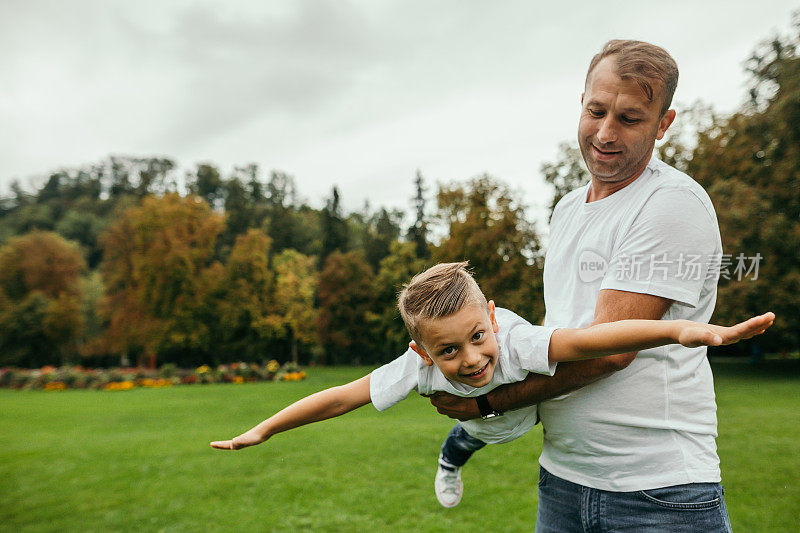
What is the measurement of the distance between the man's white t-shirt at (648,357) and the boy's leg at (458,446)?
769 millimetres

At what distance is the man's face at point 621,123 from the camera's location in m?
1.75

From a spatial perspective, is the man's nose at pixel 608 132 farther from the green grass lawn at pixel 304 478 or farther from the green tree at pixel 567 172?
the green tree at pixel 567 172

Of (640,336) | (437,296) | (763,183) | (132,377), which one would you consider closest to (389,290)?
(132,377)

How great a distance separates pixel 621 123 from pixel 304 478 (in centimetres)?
771

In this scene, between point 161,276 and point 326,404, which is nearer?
point 326,404

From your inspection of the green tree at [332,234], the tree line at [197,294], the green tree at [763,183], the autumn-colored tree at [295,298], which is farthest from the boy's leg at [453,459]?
the green tree at [332,234]

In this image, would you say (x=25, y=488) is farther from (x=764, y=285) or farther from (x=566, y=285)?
(x=764, y=285)

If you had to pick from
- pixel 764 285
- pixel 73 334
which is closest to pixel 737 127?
pixel 764 285

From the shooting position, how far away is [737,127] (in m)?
21.7

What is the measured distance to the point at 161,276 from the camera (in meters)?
34.8

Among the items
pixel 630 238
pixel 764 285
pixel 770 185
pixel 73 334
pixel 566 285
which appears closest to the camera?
pixel 630 238

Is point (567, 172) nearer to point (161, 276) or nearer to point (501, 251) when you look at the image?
point (501, 251)

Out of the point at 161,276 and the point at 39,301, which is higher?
the point at 161,276

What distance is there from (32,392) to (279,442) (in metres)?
20.8
